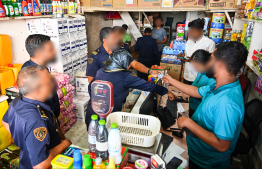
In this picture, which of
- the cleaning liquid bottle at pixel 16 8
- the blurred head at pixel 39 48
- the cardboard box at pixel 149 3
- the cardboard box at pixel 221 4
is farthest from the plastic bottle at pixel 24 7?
the cardboard box at pixel 221 4

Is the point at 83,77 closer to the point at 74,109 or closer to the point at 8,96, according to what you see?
the point at 74,109

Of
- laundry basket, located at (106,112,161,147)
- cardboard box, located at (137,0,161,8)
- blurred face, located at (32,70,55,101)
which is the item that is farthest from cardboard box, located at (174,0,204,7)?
blurred face, located at (32,70,55,101)

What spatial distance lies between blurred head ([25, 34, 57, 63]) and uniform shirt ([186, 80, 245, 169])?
1.82m

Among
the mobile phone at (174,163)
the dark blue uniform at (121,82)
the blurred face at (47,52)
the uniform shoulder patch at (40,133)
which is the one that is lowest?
the mobile phone at (174,163)

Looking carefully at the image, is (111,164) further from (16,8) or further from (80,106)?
(16,8)

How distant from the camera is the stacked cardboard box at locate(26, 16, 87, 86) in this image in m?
3.49

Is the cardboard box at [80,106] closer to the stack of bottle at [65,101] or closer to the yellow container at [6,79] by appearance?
the stack of bottle at [65,101]

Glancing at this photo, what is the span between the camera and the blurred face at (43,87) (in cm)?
136

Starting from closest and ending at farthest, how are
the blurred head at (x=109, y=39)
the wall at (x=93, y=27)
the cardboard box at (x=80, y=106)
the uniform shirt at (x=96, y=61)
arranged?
the blurred head at (x=109, y=39)
the uniform shirt at (x=96, y=61)
the cardboard box at (x=80, y=106)
the wall at (x=93, y=27)

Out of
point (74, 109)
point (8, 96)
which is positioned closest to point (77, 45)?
point (74, 109)

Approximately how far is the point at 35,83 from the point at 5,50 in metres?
2.11

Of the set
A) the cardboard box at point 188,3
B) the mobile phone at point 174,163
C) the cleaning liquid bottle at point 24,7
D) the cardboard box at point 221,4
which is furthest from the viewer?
the cardboard box at point 188,3

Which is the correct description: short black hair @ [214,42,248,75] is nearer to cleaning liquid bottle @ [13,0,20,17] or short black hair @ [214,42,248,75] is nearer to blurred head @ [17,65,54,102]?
blurred head @ [17,65,54,102]

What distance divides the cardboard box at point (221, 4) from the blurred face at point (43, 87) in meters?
4.25
